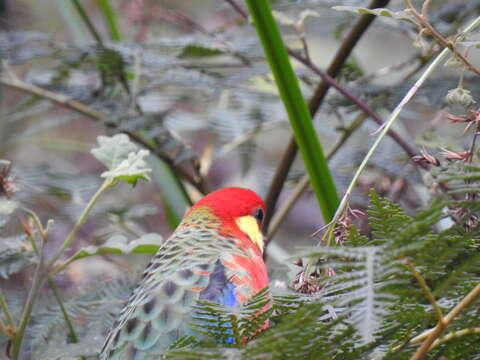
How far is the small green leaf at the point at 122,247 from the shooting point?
735 millimetres

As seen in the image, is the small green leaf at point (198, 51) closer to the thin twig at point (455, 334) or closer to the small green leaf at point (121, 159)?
the small green leaf at point (121, 159)

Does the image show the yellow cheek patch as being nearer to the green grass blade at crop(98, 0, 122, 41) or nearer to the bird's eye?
the bird's eye

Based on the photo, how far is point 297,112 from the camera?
2.64 ft

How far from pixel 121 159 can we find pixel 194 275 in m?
0.18

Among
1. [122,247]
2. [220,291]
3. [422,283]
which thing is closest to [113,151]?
[122,247]

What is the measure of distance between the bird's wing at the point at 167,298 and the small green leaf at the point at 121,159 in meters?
0.15

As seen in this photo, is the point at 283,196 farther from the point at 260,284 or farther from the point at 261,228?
the point at 260,284

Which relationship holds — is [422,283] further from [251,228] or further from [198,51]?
[198,51]

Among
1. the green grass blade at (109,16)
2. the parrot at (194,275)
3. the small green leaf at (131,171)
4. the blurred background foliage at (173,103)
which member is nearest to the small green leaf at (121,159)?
the small green leaf at (131,171)

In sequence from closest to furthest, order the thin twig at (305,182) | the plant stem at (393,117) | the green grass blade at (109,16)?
the plant stem at (393,117) < the thin twig at (305,182) < the green grass blade at (109,16)

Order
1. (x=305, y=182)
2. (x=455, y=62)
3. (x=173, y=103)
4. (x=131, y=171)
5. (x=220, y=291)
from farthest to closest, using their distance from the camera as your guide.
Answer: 1. (x=173, y=103)
2. (x=305, y=182)
3. (x=220, y=291)
4. (x=131, y=171)
5. (x=455, y=62)

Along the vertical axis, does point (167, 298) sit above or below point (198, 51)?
below

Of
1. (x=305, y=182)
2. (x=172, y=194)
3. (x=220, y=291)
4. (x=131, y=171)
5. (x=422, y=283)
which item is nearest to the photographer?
(x=422, y=283)

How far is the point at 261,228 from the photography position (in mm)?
1089
